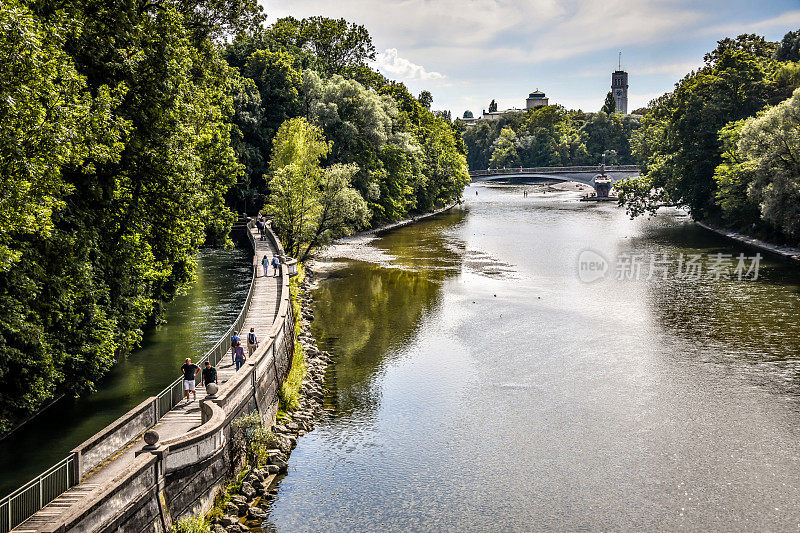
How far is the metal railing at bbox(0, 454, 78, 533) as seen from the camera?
12953mm

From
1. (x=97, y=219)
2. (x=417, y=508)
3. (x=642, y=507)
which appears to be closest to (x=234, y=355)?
(x=97, y=219)

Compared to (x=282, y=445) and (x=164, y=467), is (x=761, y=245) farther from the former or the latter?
(x=164, y=467)

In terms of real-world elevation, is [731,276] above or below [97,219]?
below

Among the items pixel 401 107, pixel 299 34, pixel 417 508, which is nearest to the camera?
pixel 417 508

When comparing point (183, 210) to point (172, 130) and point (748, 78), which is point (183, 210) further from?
point (748, 78)

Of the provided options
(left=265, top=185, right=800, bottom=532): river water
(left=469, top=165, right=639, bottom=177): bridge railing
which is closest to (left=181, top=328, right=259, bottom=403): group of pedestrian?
(left=265, top=185, right=800, bottom=532): river water

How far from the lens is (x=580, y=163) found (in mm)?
176500

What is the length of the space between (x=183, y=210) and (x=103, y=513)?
16364 millimetres

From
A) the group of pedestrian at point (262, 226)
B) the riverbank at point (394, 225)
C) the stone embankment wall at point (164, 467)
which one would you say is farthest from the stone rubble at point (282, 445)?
the riverbank at point (394, 225)

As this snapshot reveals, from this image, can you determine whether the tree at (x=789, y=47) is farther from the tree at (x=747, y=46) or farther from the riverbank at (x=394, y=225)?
the riverbank at (x=394, y=225)

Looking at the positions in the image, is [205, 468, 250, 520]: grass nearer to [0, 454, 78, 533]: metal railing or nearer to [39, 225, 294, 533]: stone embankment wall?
[39, 225, 294, 533]: stone embankment wall

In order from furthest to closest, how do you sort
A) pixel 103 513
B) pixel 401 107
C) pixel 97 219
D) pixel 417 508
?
1. pixel 401 107
2. pixel 97 219
3. pixel 417 508
4. pixel 103 513

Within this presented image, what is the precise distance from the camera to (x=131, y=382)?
91.5ft

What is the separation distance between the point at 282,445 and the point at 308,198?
31803 mm
